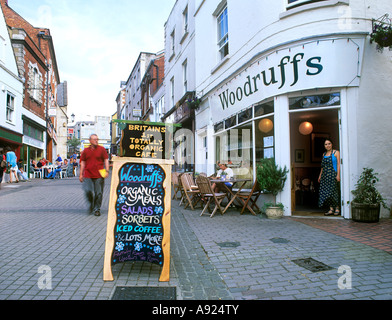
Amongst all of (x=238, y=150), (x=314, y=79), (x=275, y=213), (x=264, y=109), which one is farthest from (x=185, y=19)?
(x=275, y=213)

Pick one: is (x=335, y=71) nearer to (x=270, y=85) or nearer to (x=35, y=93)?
(x=270, y=85)

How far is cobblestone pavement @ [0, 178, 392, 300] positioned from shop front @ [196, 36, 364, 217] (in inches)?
84.7

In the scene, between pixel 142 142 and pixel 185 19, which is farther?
pixel 185 19

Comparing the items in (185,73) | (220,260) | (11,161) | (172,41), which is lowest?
(220,260)

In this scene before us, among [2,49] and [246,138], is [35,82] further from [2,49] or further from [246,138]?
[246,138]

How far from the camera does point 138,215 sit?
343 centimetres

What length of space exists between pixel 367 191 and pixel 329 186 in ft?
2.95

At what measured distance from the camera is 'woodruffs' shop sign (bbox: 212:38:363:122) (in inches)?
250

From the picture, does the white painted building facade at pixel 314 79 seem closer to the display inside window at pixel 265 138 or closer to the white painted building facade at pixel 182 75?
the display inside window at pixel 265 138

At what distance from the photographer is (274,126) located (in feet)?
23.8

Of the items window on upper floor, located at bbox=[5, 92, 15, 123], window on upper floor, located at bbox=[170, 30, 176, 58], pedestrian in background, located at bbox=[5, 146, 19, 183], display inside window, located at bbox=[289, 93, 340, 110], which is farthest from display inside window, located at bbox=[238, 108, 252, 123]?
window on upper floor, located at bbox=[5, 92, 15, 123]

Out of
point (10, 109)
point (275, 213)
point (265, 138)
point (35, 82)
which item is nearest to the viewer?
point (275, 213)

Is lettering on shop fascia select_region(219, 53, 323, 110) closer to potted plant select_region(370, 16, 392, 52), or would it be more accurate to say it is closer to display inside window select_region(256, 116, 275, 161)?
display inside window select_region(256, 116, 275, 161)

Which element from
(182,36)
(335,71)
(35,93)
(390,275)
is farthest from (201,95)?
(35,93)
